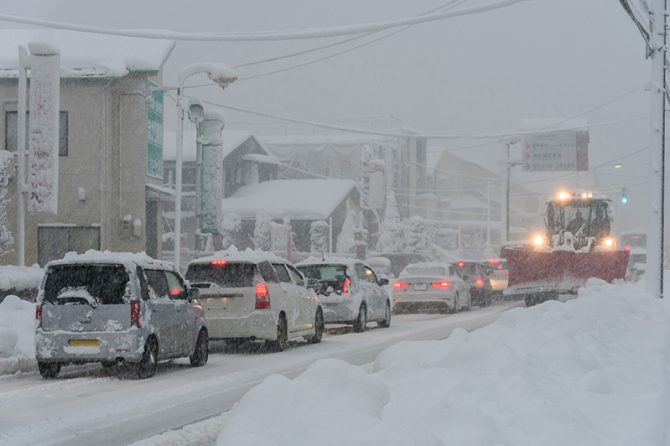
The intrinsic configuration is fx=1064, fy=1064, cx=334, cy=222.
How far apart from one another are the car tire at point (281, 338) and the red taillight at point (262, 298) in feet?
1.80

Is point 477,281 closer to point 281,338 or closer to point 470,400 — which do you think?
point 281,338

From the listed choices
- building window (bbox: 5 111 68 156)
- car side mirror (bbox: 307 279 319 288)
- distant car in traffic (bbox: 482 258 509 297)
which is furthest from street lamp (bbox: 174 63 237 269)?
distant car in traffic (bbox: 482 258 509 297)

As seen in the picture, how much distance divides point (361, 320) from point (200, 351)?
26.6 ft

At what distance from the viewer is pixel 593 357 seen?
1013 centimetres

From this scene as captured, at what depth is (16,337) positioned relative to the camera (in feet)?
57.4

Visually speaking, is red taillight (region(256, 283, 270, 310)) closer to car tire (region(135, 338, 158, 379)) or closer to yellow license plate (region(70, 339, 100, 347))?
car tire (region(135, 338, 158, 379))

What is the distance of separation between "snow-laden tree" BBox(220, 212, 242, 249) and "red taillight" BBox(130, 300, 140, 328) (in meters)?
42.5

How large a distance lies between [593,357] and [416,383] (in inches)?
114

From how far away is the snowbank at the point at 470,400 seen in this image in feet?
21.2

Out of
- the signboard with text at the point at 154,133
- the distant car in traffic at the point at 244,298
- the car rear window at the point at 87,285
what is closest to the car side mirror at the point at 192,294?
the car rear window at the point at 87,285

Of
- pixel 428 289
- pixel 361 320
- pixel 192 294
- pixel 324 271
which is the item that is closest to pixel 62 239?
pixel 428 289

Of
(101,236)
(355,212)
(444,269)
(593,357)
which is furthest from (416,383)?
(355,212)

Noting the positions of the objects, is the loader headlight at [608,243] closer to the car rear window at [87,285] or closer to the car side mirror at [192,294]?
the car side mirror at [192,294]

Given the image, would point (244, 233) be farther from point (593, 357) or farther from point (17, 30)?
point (593, 357)
